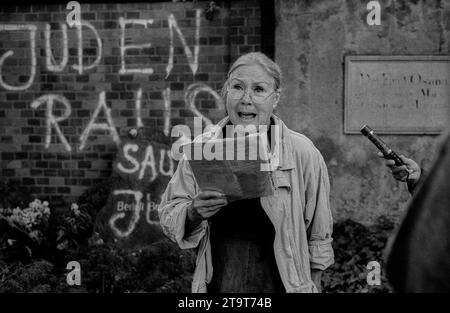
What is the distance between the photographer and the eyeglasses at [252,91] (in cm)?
278

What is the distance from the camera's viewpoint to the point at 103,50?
6562 millimetres

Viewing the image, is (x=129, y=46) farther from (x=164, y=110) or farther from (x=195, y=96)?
(x=195, y=96)

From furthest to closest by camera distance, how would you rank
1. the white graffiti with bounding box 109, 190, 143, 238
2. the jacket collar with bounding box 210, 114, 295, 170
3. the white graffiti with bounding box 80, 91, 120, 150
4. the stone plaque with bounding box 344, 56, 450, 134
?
1. the white graffiti with bounding box 80, 91, 120, 150
2. the stone plaque with bounding box 344, 56, 450, 134
3. the white graffiti with bounding box 109, 190, 143, 238
4. the jacket collar with bounding box 210, 114, 295, 170

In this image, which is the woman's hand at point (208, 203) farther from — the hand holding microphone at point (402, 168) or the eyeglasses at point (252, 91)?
the hand holding microphone at point (402, 168)

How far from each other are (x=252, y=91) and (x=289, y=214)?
54 centimetres

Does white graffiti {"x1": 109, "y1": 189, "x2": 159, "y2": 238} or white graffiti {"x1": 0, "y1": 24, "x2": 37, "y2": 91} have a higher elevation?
white graffiti {"x1": 0, "y1": 24, "x2": 37, "y2": 91}

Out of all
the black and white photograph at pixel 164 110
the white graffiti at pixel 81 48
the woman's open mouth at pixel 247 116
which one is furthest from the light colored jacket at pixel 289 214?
the white graffiti at pixel 81 48

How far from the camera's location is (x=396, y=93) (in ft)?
20.8

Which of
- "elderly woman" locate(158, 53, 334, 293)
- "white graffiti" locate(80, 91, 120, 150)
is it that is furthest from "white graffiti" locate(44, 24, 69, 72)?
"elderly woman" locate(158, 53, 334, 293)

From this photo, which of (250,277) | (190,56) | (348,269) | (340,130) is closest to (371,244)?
(348,269)

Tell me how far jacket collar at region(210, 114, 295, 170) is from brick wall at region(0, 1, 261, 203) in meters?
3.66

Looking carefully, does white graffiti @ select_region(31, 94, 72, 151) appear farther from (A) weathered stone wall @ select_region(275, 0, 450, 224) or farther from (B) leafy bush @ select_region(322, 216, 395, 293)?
(B) leafy bush @ select_region(322, 216, 395, 293)

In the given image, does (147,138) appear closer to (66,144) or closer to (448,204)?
(66,144)

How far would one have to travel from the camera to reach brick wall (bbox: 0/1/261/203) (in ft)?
21.2
